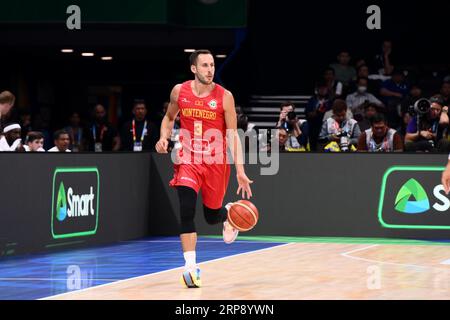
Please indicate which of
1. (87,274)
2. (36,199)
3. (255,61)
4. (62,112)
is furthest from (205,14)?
(87,274)

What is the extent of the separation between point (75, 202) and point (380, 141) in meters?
5.16

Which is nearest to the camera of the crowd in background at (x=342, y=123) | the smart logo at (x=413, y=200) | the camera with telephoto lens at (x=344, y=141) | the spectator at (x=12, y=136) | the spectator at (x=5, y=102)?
the spectator at (x=5, y=102)

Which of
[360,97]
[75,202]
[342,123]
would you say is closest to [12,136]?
[75,202]

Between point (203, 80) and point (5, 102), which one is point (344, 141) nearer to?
point (5, 102)

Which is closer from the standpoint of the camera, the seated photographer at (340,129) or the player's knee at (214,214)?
the player's knee at (214,214)

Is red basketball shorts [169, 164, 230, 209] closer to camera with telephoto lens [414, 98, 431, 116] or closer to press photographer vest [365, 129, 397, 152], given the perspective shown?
press photographer vest [365, 129, 397, 152]

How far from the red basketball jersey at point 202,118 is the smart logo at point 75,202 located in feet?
13.0

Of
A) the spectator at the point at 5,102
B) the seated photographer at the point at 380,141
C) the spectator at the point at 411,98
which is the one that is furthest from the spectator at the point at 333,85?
the spectator at the point at 5,102

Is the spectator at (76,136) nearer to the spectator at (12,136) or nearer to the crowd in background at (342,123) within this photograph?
the crowd in background at (342,123)

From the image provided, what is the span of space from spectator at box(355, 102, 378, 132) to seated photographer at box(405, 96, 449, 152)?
1078mm

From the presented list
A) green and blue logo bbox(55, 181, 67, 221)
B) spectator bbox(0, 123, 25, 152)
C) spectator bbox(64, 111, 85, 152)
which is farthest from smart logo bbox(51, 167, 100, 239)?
spectator bbox(64, 111, 85, 152)

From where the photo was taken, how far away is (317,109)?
67.2ft

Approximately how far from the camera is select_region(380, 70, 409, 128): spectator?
2114cm

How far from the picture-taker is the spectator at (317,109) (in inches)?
803
